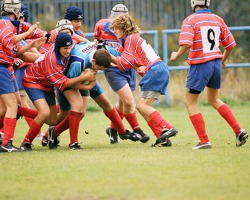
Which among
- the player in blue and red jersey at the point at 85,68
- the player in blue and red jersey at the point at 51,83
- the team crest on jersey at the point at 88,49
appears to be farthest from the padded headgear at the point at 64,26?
the team crest on jersey at the point at 88,49

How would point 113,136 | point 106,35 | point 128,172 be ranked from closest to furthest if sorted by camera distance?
point 128,172
point 113,136
point 106,35

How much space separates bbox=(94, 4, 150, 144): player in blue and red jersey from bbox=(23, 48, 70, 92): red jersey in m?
1.10

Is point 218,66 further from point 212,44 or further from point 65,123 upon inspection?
point 65,123

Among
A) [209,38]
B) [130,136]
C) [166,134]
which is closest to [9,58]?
[130,136]

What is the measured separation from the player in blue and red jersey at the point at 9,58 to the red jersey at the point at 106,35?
1794 millimetres

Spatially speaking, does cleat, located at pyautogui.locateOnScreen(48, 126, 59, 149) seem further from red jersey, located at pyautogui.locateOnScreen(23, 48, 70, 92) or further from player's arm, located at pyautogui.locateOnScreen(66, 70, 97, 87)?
player's arm, located at pyautogui.locateOnScreen(66, 70, 97, 87)

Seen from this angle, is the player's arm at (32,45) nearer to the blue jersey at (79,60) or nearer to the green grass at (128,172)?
the blue jersey at (79,60)

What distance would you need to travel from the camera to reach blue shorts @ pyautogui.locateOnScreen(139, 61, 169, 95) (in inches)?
374

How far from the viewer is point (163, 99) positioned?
54.2 feet

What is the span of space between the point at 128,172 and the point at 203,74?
2202 mm

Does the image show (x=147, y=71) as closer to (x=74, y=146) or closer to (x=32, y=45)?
(x=74, y=146)

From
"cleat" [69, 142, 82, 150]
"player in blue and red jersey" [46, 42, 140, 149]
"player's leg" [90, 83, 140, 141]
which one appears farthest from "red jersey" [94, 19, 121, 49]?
"cleat" [69, 142, 82, 150]

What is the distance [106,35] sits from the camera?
11.1 m

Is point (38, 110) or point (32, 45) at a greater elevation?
point (32, 45)
